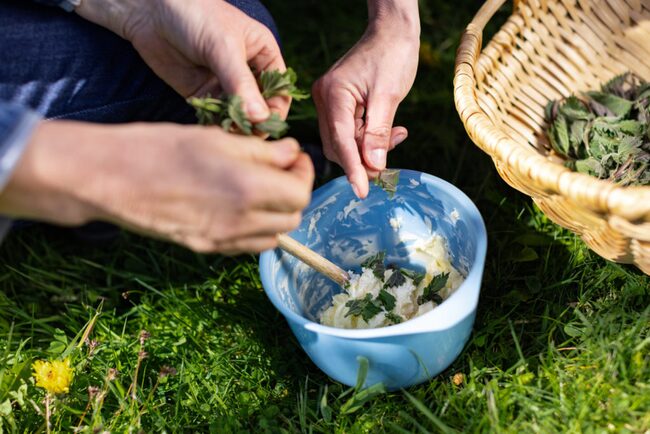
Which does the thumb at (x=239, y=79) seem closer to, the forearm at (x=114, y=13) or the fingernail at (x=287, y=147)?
the fingernail at (x=287, y=147)

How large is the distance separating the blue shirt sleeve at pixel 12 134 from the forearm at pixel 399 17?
71 centimetres

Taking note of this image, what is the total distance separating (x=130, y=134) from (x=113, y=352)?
68 centimetres

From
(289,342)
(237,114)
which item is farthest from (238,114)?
(289,342)

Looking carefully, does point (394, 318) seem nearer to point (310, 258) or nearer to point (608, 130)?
point (310, 258)

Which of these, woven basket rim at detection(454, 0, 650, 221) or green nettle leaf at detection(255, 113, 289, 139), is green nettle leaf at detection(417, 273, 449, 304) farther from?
green nettle leaf at detection(255, 113, 289, 139)

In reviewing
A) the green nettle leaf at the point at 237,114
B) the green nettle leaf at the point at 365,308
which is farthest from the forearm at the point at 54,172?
the green nettle leaf at the point at 365,308

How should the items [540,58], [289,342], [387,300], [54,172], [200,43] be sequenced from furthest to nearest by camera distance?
[540,58]
[289,342]
[387,300]
[200,43]
[54,172]

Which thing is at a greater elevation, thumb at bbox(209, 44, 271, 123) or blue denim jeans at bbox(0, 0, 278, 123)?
thumb at bbox(209, 44, 271, 123)

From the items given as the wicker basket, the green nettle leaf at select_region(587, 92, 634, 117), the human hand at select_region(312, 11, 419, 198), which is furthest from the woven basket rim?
the green nettle leaf at select_region(587, 92, 634, 117)

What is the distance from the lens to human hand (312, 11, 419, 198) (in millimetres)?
1210

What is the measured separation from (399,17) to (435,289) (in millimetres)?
515

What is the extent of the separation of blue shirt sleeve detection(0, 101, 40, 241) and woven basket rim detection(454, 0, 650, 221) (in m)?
0.71

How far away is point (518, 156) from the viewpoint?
112 cm

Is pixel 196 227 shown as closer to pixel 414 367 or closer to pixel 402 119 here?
pixel 414 367
